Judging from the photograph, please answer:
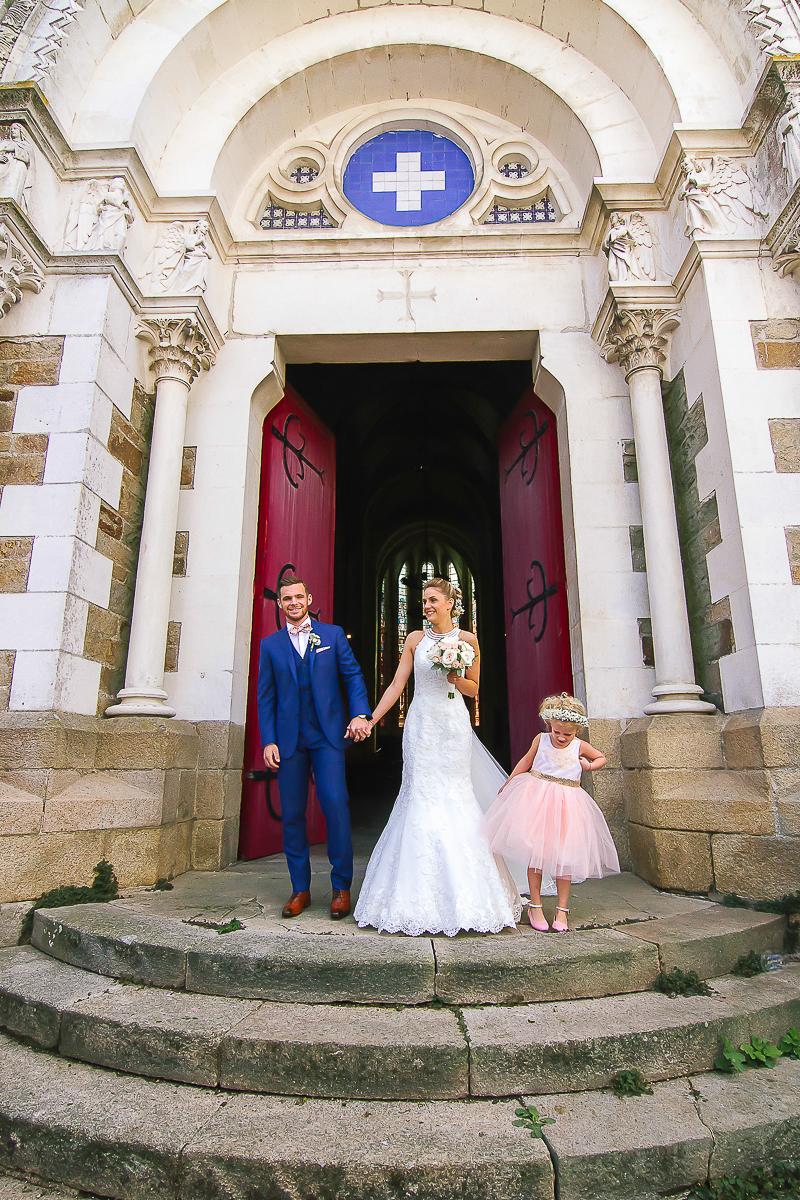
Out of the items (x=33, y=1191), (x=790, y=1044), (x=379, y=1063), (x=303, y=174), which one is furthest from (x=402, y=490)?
(x=33, y=1191)

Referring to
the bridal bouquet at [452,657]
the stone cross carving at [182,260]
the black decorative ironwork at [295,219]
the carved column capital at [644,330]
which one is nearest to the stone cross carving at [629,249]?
the carved column capital at [644,330]

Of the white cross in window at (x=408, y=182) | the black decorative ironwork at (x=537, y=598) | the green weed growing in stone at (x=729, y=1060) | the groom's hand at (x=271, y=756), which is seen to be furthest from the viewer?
the white cross in window at (x=408, y=182)

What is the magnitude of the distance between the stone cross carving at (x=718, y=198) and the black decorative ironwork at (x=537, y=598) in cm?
244

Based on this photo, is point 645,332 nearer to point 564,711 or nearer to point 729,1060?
point 564,711

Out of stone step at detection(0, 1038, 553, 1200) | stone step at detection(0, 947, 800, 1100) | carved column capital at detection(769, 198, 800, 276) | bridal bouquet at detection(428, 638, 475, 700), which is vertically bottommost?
stone step at detection(0, 1038, 553, 1200)

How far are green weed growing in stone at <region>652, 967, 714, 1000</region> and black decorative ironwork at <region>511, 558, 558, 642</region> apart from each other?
2.87m

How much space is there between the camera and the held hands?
9.80ft

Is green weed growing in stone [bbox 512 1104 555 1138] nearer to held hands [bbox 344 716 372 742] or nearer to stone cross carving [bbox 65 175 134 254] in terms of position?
held hands [bbox 344 716 372 742]

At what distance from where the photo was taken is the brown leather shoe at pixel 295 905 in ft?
9.91

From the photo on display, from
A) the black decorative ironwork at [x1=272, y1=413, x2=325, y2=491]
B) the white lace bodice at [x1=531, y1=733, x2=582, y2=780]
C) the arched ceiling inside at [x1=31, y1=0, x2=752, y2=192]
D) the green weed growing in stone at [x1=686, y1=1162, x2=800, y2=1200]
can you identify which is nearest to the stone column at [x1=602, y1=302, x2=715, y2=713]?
the white lace bodice at [x1=531, y1=733, x2=582, y2=780]

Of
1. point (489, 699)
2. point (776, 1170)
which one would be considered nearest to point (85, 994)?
point (776, 1170)

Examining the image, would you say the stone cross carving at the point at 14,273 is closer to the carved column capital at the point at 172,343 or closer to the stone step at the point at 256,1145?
the carved column capital at the point at 172,343

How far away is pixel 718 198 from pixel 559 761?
150 inches

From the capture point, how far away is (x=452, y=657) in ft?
9.58
